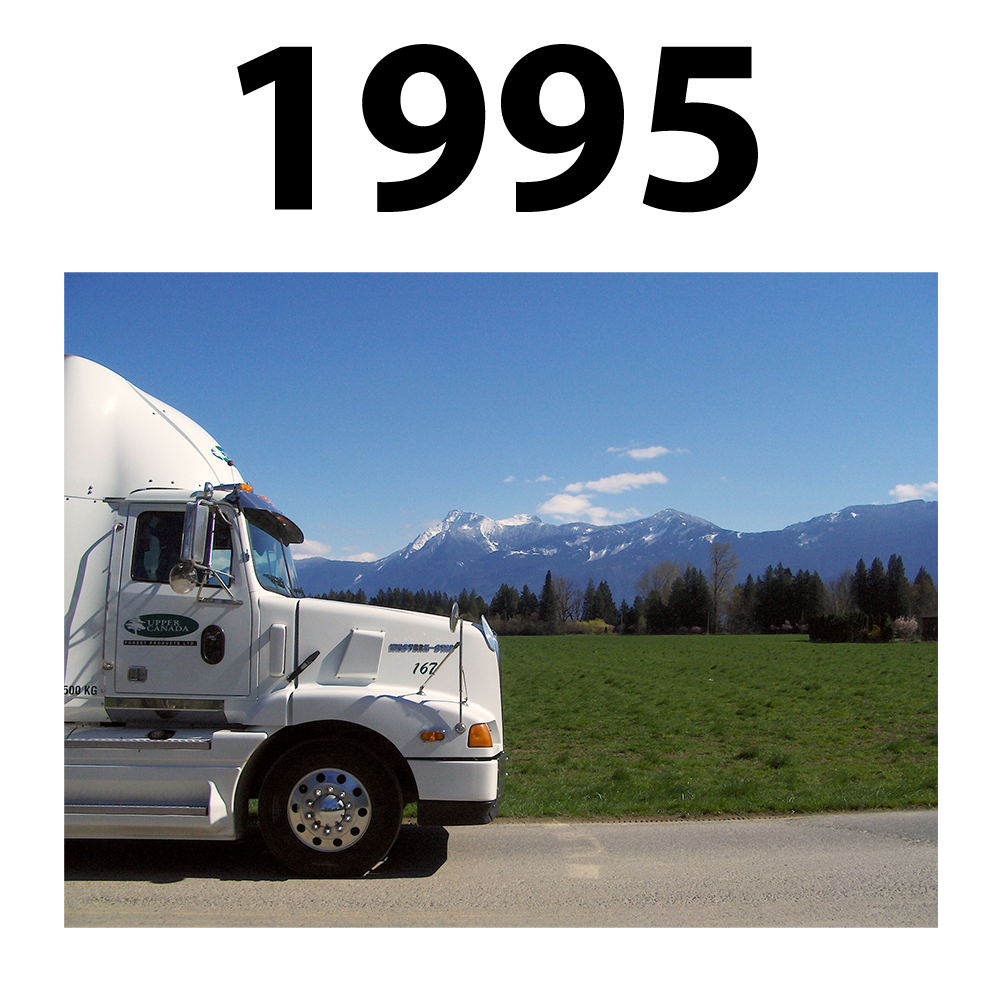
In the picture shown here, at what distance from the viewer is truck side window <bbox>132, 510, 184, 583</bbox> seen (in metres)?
6.45

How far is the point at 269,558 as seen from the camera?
22.4ft

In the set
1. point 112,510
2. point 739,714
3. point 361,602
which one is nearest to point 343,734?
point 361,602

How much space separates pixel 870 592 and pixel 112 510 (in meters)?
107

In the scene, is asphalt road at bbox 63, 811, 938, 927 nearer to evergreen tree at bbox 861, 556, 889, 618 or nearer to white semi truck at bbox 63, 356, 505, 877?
white semi truck at bbox 63, 356, 505, 877

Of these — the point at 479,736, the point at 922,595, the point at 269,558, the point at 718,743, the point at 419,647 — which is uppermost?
the point at 269,558

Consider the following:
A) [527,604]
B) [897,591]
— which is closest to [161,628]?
[527,604]

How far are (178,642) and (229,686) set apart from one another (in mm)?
514

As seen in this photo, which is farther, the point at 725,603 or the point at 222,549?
the point at 725,603

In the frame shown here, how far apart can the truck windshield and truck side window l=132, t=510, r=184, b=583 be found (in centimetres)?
55

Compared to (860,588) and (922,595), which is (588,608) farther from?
(922,595)
